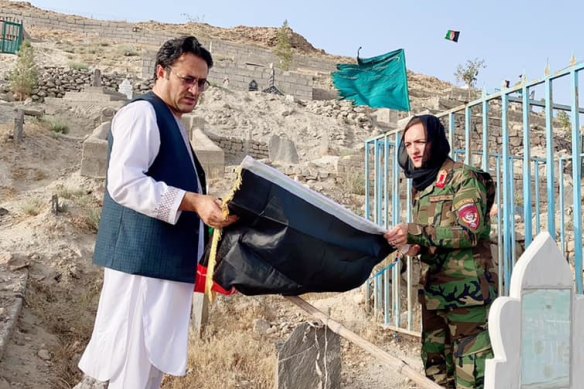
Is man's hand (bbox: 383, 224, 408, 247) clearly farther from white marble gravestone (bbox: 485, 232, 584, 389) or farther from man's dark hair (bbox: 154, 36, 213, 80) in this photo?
man's dark hair (bbox: 154, 36, 213, 80)

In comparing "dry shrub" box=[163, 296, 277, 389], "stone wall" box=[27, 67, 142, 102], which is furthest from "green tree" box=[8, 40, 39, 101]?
"dry shrub" box=[163, 296, 277, 389]

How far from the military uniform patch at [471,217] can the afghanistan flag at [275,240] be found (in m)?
0.55

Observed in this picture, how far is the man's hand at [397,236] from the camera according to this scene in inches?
85.9

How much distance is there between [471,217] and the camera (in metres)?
2.21

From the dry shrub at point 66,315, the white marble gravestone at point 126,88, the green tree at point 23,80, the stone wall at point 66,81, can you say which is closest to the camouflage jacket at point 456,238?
the dry shrub at point 66,315

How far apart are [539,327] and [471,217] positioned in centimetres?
60

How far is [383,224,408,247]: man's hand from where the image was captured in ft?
7.16

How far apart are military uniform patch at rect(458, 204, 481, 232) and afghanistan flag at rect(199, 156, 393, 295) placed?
1.80 ft

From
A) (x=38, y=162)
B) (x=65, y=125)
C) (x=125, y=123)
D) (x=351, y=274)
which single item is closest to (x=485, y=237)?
(x=351, y=274)

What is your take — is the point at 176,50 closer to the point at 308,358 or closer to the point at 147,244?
the point at 147,244

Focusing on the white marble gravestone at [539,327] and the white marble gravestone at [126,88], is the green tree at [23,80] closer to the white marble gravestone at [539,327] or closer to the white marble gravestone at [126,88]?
the white marble gravestone at [126,88]

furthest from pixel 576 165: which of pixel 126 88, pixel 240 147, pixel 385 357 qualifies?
pixel 126 88

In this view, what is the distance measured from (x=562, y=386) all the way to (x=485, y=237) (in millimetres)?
741

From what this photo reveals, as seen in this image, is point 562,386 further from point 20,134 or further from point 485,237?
point 20,134
